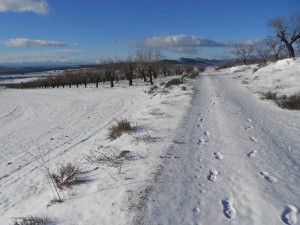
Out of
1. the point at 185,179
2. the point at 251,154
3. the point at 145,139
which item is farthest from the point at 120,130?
Answer: the point at 185,179

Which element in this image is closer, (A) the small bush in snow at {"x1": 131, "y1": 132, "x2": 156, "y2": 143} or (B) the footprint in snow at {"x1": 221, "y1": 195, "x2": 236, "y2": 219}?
(B) the footprint in snow at {"x1": 221, "y1": 195, "x2": 236, "y2": 219}

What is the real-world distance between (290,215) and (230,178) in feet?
5.07

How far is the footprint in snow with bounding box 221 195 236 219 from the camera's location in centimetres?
440

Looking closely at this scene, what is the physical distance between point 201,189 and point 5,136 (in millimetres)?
16027

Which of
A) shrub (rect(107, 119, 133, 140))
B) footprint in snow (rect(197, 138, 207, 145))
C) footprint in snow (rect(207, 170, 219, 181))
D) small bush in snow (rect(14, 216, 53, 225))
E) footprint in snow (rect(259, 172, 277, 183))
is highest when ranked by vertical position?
footprint in snow (rect(259, 172, 277, 183))

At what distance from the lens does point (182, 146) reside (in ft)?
26.6

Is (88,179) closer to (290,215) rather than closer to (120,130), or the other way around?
(290,215)

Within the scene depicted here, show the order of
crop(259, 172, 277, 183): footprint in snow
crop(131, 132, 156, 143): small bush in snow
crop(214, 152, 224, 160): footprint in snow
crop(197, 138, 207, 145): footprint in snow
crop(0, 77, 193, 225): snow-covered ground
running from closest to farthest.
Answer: crop(0, 77, 193, 225): snow-covered ground, crop(259, 172, 277, 183): footprint in snow, crop(214, 152, 224, 160): footprint in snow, crop(197, 138, 207, 145): footprint in snow, crop(131, 132, 156, 143): small bush in snow

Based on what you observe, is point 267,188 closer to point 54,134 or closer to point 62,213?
point 62,213

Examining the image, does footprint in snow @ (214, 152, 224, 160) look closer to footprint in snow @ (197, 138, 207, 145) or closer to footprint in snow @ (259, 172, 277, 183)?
footprint in snow @ (197, 138, 207, 145)

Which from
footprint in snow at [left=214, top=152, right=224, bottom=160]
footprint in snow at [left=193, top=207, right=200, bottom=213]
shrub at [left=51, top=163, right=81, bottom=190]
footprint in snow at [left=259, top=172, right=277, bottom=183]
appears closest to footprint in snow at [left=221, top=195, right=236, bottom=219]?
footprint in snow at [left=193, top=207, right=200, bottom=213]

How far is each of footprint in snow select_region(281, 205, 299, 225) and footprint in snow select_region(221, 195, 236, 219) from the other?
0.71 m

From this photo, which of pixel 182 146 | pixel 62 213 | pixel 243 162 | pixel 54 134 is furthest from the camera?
pixel 54 134

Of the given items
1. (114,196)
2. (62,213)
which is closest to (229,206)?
(114,196)
